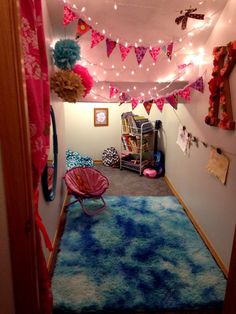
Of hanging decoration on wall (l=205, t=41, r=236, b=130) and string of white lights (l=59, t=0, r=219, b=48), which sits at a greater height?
string of white lights (l=59, t=0, r=219, b=48)

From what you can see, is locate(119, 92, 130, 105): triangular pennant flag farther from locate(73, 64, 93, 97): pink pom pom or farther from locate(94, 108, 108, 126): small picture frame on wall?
locate(94, 108, 108, 126): small picture frame on wall

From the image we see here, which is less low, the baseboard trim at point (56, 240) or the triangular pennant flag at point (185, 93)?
the triangular pennant flag at point (185, 93)

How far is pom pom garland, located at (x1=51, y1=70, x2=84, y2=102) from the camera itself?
6.07 ft

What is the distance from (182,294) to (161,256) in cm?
43

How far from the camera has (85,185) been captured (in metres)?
3.14

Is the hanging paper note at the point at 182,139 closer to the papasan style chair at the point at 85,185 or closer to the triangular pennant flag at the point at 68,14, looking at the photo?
the papasan style chair at the point at 85,185

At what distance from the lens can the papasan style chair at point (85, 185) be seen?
2.84 meters

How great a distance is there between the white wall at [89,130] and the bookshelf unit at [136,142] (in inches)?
13.5

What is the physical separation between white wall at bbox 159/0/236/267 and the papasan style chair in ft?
3.62

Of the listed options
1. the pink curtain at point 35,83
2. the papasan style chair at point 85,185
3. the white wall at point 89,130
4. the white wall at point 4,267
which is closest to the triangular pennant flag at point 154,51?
the pink curtain at point 35,83

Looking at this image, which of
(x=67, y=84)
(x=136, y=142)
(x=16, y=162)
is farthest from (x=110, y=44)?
(x=136, y=142)

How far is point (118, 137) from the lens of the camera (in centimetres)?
500

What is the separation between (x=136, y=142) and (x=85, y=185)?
1.72m

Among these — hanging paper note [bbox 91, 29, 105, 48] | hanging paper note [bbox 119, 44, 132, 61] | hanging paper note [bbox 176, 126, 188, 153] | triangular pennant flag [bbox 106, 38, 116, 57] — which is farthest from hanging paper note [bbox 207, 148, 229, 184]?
hanging paper note [bbox 91, 29, 105, 48]
